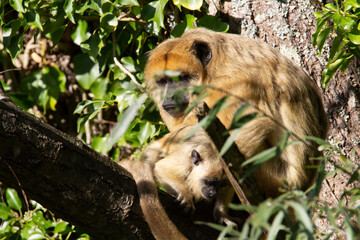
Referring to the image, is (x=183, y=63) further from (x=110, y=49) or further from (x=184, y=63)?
(x=110, y=49)

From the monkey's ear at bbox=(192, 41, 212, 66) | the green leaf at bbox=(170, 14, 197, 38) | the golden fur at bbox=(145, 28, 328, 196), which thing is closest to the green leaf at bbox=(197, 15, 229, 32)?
the green leaf at bbox=(170, 14, 197, 38)

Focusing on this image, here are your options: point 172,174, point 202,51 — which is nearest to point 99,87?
point 202,51

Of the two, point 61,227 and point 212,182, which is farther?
point 61,227

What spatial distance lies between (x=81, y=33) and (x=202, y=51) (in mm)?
1849

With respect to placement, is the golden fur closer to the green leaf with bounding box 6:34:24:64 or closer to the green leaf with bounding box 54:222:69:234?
the green leaf with bounding box 6:34:24:64

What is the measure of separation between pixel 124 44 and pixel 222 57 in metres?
1.92

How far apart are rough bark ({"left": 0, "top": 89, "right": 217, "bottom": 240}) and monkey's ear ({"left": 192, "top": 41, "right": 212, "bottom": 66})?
152 centimetres

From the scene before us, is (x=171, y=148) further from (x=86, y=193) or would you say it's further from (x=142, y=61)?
(x=142, y=61)

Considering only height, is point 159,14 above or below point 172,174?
above

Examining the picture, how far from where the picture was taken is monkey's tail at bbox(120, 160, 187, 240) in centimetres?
367

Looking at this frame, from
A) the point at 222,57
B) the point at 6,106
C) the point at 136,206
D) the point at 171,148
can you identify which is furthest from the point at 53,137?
the point at 222,57

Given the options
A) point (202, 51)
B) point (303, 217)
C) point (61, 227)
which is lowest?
point (61, 227)

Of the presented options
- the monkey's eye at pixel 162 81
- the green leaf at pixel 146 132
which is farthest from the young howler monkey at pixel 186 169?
the green leaf at pixel 146 132

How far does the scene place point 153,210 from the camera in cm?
367
